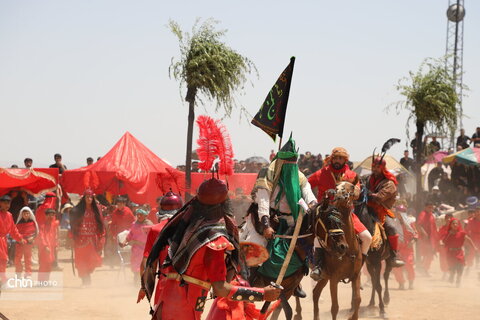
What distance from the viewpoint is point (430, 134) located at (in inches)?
855

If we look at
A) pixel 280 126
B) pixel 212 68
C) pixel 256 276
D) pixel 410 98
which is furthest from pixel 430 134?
pixel 280 126

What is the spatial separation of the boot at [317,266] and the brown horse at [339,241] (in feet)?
0.26

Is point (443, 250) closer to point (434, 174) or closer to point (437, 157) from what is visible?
Result: point (434, 174)

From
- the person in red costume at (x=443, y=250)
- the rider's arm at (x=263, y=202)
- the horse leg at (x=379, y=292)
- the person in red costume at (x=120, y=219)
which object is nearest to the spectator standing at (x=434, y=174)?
the person in red costume at (x=443, y=250)

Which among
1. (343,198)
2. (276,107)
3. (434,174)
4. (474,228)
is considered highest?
(434,174)

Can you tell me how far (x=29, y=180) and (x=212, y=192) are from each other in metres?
13.7

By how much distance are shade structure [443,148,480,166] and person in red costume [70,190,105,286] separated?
41.9ft

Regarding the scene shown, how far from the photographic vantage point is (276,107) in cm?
768

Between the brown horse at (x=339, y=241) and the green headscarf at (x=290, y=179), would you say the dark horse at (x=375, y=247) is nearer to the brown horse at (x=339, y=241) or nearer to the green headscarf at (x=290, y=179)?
the brown horse at (x=339, y=241)

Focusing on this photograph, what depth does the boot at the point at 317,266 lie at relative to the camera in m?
10.3

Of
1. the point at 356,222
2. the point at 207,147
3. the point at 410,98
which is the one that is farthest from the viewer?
the point at 410,98

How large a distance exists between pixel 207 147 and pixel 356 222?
15.5 feet

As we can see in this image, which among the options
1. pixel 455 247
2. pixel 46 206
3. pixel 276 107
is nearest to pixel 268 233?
pixel 276 107

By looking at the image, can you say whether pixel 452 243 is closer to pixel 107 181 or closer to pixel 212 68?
pixel 212 68
